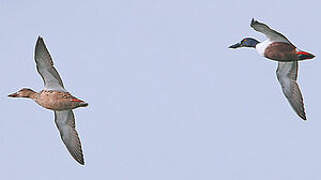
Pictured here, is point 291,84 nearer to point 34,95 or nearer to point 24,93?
point 34,95

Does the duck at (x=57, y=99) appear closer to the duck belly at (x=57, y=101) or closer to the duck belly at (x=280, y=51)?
the duck belly at (x=57, y=101)

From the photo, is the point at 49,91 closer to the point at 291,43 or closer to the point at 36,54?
the point at 36,54

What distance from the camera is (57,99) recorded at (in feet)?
60.1

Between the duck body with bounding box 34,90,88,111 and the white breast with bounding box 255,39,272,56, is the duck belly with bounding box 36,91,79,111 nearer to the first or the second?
the duck body with bounding box 34,90,88,111

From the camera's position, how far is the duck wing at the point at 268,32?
61.4 feet

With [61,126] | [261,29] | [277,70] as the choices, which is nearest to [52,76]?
[61,126]

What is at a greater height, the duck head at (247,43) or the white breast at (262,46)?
the duck head at (247,43)

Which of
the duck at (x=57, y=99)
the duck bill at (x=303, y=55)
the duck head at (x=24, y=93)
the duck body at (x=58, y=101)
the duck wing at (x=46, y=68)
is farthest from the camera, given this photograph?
the duck bill at (x=303, y=55)

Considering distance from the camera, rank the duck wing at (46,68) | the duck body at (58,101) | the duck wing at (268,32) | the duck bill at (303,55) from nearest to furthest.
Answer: the duck wing at (46,68)
the duck body at (58,101)
the duck wing at (268,32)
the duck bill at (303,55)

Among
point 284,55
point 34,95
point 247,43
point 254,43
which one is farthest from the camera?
point 247,43

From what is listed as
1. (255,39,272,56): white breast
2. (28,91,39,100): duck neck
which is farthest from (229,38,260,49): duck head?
(28,91,39,100): duck neck

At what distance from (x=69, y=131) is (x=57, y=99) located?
1541 millimetres

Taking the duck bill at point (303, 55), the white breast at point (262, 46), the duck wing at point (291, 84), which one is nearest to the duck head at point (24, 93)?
the white breast at point (262, 46)

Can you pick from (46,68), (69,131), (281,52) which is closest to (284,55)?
(281,52)
